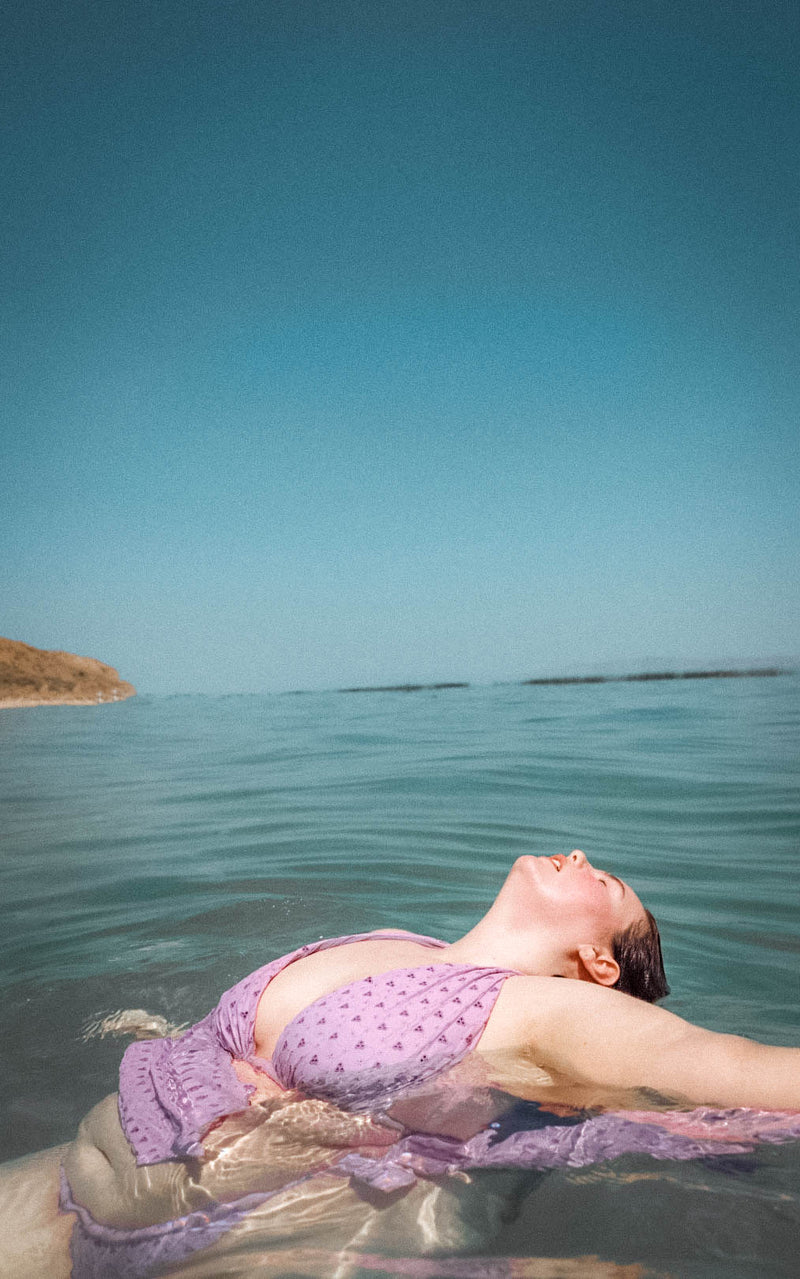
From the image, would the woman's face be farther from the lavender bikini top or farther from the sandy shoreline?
the sandy shoreline

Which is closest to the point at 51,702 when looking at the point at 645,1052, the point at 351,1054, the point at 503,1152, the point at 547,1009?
the point at 351,1054

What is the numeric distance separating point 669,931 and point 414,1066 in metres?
2.60

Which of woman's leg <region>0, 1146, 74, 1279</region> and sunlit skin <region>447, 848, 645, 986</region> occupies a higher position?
sunlit skin <region>447, 848, 645, 986</region>

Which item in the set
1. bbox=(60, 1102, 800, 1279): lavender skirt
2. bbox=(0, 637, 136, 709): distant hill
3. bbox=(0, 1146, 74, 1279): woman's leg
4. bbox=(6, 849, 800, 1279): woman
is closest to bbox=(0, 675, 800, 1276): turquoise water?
bbox=(60, 1102, 800, 1279): lavender skirt

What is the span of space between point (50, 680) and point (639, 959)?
3352 cm

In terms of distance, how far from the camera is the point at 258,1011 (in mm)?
2645

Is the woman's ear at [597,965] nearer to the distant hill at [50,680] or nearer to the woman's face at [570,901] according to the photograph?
the woman's face at [570,901]

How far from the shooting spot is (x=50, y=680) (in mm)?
33344

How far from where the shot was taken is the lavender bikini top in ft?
7.57

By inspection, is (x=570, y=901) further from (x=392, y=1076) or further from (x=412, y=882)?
(x=412, y=882)

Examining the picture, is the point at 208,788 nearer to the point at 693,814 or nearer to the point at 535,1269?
the point at 693,814

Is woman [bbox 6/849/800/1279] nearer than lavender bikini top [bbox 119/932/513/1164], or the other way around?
woman [bbox 6/849/800/1279]

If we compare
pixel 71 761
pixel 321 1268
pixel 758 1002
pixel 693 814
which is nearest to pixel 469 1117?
pixel 321 1268

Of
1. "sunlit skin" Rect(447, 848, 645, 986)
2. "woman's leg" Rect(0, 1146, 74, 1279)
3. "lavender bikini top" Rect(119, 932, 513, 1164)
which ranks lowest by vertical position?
"woman's leg" Rect(0, 1146, 74, 1279)
